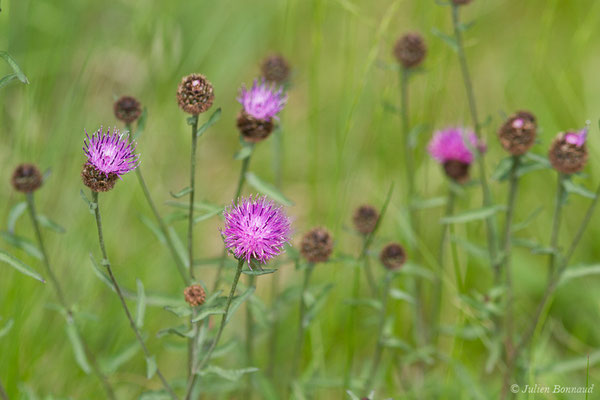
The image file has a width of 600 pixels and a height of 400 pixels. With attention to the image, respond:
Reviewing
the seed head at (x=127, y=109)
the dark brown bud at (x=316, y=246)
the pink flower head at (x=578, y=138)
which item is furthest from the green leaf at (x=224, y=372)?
the pink flower head at (x=578, y=138)

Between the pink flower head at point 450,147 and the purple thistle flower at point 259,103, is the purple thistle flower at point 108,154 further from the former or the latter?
the pink flower head at point 450,147

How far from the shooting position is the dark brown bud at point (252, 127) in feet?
7.14

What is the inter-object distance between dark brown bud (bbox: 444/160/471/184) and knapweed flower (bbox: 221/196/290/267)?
4.26 feet

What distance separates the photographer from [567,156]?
7.43 feet

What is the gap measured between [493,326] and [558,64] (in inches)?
92.6

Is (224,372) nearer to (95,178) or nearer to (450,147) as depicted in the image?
(95,178)

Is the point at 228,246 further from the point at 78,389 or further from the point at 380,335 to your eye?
the point at 78,389

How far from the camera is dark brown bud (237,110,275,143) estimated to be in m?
→ 2.18

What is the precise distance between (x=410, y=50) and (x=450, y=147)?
0.48 metres

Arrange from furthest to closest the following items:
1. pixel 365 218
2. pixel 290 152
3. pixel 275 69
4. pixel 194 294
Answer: pixel 290 152, pixel 275 69, pixel 365 218, pixel 194 294

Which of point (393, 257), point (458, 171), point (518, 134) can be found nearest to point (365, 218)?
Result: point (393, 257)

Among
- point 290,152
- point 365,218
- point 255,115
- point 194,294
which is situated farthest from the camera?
point 290,152

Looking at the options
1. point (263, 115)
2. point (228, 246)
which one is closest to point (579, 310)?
point (263, 115)

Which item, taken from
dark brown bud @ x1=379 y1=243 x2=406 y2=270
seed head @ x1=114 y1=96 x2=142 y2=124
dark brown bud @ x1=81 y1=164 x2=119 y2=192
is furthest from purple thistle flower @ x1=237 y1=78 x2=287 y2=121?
dark brown bud @ x1=379 y1=243 x2=406 y2=270
